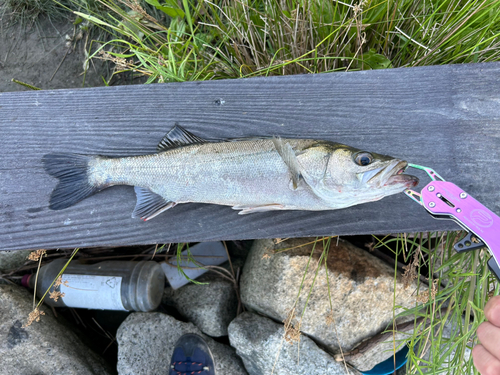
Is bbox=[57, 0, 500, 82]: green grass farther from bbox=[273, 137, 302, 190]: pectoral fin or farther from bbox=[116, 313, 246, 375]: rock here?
bbox=[116, 313, 246, 375]: rock

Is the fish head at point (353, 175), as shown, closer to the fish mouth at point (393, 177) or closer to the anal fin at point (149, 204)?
the fish mouth at point (393, 177)

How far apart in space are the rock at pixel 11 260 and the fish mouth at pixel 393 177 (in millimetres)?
3543

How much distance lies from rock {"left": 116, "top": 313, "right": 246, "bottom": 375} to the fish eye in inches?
93.6

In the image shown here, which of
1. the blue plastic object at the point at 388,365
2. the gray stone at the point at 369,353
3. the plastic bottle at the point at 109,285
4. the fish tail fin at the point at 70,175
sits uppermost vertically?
the fish tail fin at the point at 70,175

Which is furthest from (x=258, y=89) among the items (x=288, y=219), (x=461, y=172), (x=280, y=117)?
(x=461, y=172)

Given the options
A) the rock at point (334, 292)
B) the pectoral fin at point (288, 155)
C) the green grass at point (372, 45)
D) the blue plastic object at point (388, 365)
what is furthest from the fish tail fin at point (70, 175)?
the blue plastic object at point (388, 365)

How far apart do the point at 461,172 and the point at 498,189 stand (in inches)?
11.0

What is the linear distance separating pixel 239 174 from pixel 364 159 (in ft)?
2.58

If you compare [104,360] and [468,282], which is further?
[104,360]

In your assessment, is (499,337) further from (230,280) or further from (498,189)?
(230,280)

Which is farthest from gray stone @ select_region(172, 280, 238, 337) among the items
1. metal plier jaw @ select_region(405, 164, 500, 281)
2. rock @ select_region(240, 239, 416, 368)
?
metal plier jaw @ select_region(405, 164, 500, 281)

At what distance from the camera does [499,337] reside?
141 cm

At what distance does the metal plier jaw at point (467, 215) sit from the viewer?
5.46 ft

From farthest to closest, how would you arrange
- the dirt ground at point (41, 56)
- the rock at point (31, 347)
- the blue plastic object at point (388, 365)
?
the dirt ground at point (41, 56), the blue plastic object at point (388, 365), the rock at point (31, 347)
